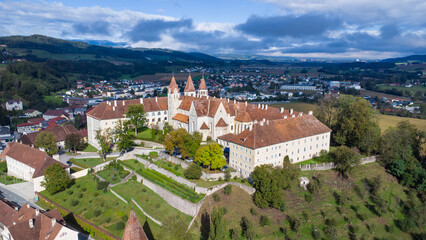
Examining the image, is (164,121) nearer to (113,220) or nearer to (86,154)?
(86,154)

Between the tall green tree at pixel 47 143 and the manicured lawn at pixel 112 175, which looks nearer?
the manicured lawn at pixel 112 175

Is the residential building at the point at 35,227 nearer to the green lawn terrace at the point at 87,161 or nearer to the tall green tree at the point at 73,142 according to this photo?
the green lawn terrace at the point at 87,161

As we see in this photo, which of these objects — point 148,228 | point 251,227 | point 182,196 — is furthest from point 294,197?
point 148,228

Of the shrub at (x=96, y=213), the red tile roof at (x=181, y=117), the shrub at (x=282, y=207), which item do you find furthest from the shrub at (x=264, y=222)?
the red tile roof at (x=181, y=117)

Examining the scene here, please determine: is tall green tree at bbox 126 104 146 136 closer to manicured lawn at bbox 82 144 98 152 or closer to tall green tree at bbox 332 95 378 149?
manicured lawn at bbox 82 144 98 152

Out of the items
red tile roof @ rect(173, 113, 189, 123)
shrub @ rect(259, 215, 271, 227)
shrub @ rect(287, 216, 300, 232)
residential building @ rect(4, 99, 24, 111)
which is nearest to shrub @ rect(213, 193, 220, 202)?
shrub @ rect(259, 215, 271, 227)
